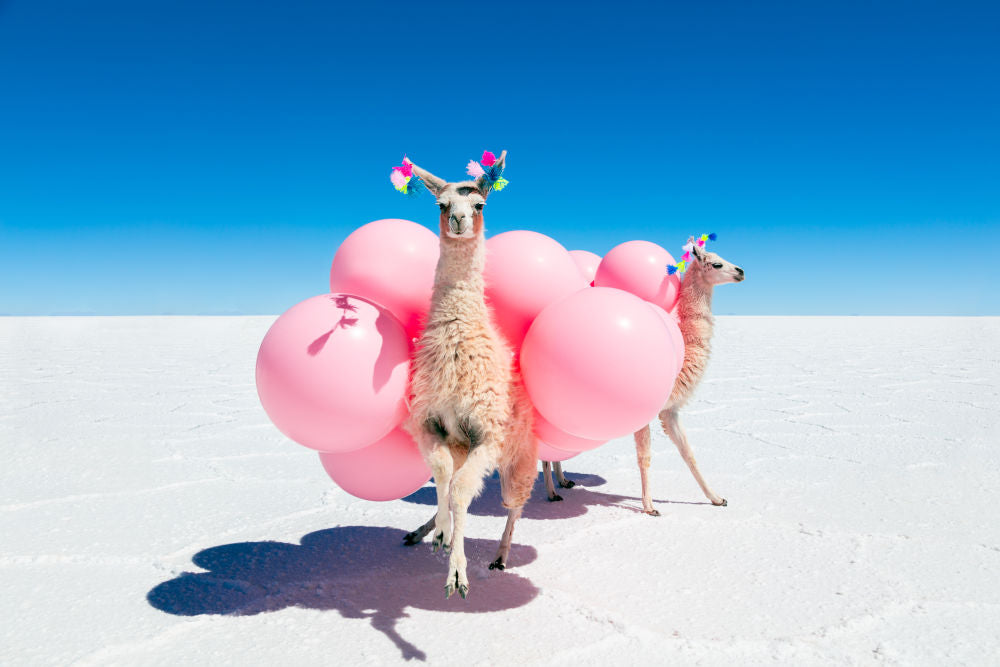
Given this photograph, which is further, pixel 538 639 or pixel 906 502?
pixel 906 502

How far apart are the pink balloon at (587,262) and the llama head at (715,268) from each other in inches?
31.7

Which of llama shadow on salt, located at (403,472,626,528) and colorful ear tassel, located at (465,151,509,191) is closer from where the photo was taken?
colorful ear tassel, located at (465,151,509,191)

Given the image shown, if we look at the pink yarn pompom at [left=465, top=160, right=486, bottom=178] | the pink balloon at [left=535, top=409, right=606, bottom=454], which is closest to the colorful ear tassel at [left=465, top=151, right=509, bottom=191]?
the pink yarn pompom at [left=465, top=160, right=486, bottom=178]

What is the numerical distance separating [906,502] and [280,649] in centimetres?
470

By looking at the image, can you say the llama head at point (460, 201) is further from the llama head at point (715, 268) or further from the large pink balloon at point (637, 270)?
the llama head at point (715, 268)

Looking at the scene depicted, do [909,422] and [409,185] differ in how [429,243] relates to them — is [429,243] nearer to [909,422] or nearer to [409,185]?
[409,185]

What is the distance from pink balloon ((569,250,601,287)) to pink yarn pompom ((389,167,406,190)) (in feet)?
6.83

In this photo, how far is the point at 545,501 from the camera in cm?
513

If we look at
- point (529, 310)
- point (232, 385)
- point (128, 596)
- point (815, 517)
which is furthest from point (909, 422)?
point (232, 385)

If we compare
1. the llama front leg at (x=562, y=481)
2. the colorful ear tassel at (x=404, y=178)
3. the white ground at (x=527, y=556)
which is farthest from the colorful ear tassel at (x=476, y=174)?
the llama front leg at (x=562, y=481)

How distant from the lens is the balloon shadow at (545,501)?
15.8ft

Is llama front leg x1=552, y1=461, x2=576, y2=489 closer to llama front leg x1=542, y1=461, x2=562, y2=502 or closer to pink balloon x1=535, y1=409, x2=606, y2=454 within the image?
llama front leg x1=542, y1=461, x2=562, y2=502

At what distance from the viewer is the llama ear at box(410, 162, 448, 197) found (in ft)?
9.80

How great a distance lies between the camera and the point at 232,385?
1074cm
